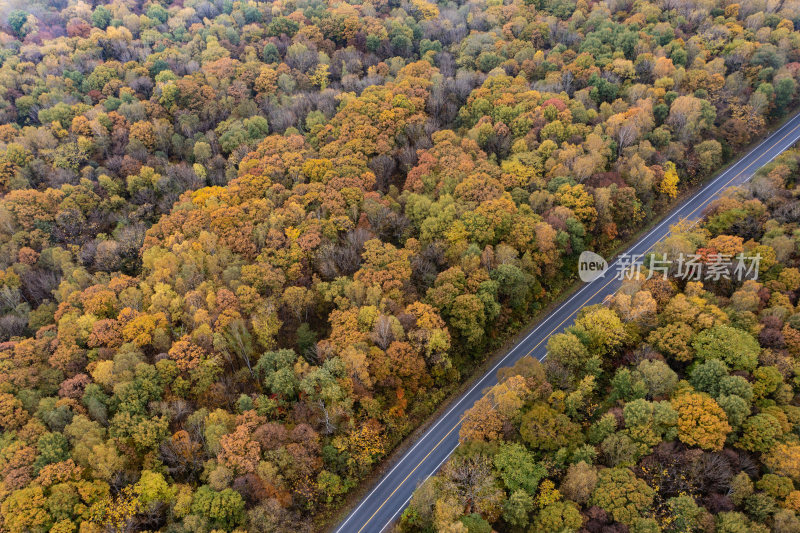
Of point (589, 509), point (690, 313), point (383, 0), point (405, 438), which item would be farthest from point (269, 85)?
point (589, 509)

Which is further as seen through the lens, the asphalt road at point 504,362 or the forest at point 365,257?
the asphalt road at point 504,362

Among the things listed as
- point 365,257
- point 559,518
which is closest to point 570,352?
point 559,518

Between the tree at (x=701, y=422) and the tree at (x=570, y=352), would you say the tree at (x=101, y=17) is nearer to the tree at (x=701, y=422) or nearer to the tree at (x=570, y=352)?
the tree at (x=570, y=352)

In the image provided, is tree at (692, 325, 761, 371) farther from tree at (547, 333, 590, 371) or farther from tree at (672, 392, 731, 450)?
tree at (547, 333, 590, 371)

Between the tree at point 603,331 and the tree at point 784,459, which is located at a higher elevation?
the tree at point 603,331

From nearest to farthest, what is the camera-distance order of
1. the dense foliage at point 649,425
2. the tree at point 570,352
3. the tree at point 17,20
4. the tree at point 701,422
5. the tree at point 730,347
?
the dense foliage at point 649,425 < the tree at point 701,422 < the tree at point 730,347 < the tree at point 570,352 < the tree at point 17,20

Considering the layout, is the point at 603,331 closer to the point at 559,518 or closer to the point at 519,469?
the point at 519,469

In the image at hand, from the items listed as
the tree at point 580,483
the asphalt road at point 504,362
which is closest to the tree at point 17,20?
the asphalt road at point 504,362
